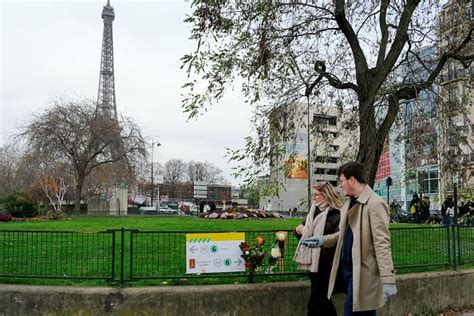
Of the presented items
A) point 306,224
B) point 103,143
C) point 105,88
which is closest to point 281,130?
point 306,224

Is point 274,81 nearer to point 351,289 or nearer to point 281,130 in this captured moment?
point 281,130

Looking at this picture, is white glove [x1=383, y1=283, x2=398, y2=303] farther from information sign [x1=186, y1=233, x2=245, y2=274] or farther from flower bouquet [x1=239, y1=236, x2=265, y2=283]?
information sign [x1=186, y1=233, x2=245, y2=274]

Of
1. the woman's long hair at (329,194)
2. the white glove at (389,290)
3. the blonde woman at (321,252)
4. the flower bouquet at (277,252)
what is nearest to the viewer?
the white glove at (389,290)

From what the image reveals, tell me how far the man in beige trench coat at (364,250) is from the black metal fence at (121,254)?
2354 millimetres

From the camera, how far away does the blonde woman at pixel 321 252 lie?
5.13 meters

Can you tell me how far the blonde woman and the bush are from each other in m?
28.7

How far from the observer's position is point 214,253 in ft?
20.8

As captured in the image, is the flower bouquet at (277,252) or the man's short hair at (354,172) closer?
the man's short hair at (354,172)

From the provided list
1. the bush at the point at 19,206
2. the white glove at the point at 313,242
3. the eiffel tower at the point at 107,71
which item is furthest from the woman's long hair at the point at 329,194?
the eiffel tower at the point at 107,71

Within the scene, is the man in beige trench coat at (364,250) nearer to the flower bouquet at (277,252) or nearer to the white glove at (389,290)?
the white glove at (389,290)

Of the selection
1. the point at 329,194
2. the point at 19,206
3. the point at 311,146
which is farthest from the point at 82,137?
the point at 329,194

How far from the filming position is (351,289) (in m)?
4.30

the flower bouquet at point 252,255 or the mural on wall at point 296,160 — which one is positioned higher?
the mural on wall at point 296,160

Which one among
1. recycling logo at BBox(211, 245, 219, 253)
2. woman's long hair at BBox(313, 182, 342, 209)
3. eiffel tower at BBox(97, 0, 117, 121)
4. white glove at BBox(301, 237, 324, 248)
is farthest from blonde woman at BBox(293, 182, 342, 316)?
eiffel tower at BBox(97, 0, 117, 121)
